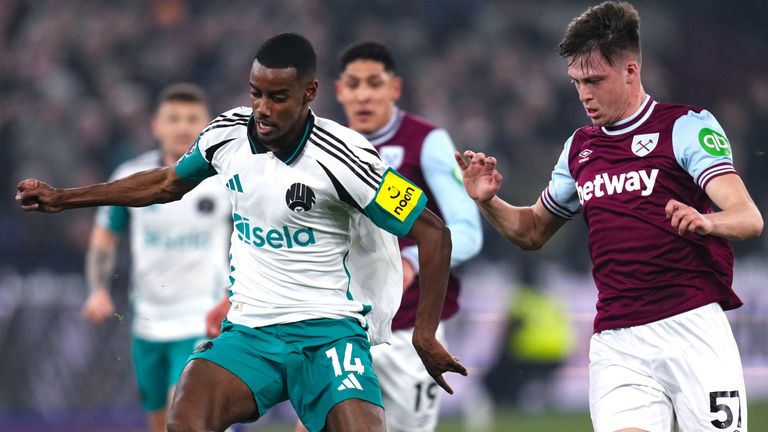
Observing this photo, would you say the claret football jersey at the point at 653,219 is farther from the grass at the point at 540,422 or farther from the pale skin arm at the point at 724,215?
the grass at the point at 540,422

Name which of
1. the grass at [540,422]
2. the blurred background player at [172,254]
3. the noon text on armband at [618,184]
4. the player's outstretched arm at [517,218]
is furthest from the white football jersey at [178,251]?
the noon text on armband at [618,184]

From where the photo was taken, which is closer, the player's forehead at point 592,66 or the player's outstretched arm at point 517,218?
the player's forehead at point 592,66

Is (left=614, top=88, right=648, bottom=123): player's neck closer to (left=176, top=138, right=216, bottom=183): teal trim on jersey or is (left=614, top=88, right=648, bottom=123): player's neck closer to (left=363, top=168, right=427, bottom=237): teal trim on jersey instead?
(left=363, top=168, right=427, bottom=237): teal trim on jersey

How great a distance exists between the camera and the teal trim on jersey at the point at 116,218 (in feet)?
29.5

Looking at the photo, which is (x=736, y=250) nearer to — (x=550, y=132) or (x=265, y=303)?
(x=550, y=132)

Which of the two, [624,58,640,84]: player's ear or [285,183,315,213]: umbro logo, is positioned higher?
[624,58,640,84]: player's ear

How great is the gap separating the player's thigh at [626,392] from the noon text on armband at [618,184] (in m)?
0.58

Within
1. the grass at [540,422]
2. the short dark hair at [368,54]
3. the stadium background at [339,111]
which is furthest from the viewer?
the stadium background at [339,111]

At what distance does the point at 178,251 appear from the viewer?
29.5 ft

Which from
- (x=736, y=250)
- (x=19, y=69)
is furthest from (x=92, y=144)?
(x=736, y=250)

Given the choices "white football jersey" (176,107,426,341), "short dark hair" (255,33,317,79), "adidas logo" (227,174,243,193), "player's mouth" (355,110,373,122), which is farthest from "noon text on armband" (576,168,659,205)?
"player's mouth" (355,110,373,122)

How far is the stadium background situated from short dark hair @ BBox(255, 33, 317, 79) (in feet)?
21.2

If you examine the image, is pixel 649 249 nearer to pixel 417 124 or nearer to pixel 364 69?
pixel 417 124

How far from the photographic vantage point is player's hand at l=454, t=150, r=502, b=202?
5.35m
